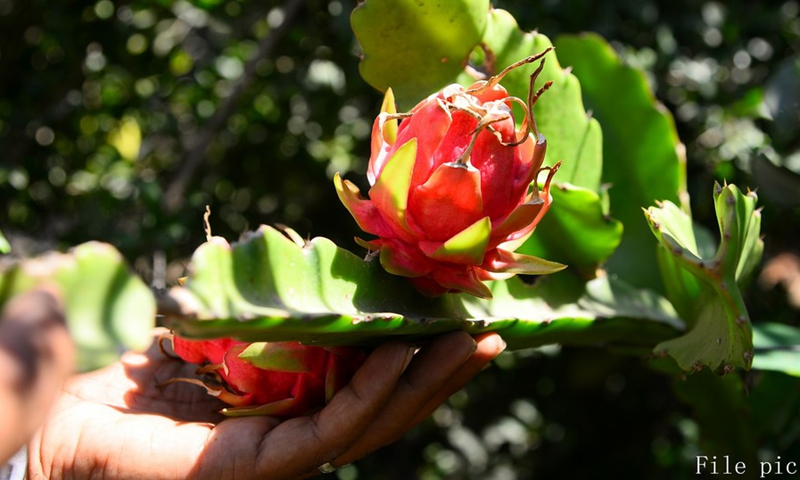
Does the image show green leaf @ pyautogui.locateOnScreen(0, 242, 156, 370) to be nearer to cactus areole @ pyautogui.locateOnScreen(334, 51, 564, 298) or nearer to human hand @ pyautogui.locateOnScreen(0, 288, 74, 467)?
human hand @ pyautogui.locateOnScreen(0, 288, 74, 467)

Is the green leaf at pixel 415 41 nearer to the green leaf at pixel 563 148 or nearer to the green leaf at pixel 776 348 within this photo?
the green leaf at pixel 563 148

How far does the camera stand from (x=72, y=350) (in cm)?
56

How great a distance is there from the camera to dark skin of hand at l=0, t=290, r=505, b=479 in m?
0.88

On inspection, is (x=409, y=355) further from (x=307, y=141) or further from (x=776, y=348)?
(x=307, y=141)

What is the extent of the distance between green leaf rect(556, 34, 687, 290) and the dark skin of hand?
1.38ft

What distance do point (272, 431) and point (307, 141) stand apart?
1.09m

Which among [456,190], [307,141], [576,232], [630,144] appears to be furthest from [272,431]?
[307,141]

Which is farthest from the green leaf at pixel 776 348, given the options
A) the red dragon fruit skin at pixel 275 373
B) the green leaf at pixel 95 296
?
the green leaf at pixel 95 296

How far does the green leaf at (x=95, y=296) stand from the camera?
1.86 feet

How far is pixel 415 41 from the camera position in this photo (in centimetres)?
103

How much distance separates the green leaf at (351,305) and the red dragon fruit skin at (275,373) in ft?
0.17

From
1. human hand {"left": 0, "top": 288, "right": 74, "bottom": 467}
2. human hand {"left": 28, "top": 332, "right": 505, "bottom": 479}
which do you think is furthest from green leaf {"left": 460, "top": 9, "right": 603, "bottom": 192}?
human hand {"left": 0, "top": 288, "right": 74, "bottom": 467}

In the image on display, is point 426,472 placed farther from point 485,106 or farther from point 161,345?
point 485,106

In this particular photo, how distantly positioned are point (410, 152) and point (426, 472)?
140 cm
